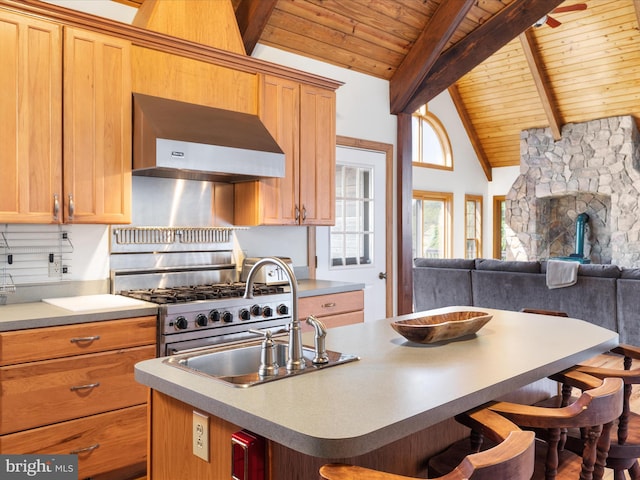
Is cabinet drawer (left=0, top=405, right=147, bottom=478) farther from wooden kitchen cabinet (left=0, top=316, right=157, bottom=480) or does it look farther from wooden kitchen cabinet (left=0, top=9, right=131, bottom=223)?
wooden kitchen cabinet (left=0, top=9, right=131, bottom=223)

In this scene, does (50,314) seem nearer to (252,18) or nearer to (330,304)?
(330,304)

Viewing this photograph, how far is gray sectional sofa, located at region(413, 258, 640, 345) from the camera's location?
532 centimetres

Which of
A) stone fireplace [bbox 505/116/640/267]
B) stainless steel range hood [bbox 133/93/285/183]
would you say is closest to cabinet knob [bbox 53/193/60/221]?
stainless steel range hood [bbox 133/93/285/183]

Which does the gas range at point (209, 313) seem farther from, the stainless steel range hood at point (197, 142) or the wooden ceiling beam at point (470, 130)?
the wooden ceiling beam at point (470, 130)

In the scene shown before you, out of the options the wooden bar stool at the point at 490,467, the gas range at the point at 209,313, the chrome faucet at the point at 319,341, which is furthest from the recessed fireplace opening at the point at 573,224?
the wooden bar stool at the point at 490,467

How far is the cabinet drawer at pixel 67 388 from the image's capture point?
2.43 metres

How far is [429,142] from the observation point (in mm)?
8898

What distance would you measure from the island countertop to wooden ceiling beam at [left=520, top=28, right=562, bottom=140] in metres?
6.48

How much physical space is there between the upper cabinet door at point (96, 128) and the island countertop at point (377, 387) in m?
1.54

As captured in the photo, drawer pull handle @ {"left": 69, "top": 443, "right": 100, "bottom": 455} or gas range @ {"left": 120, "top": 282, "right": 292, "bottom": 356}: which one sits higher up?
gas range @ {"left": 120, "top": 282, "right": 292, "bottom": 356}

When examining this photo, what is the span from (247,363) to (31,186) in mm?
1597

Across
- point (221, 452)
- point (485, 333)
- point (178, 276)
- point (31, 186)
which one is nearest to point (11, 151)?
point (31, 186)

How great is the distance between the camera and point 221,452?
4.72 ft

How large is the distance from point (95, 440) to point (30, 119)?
1.64 m
